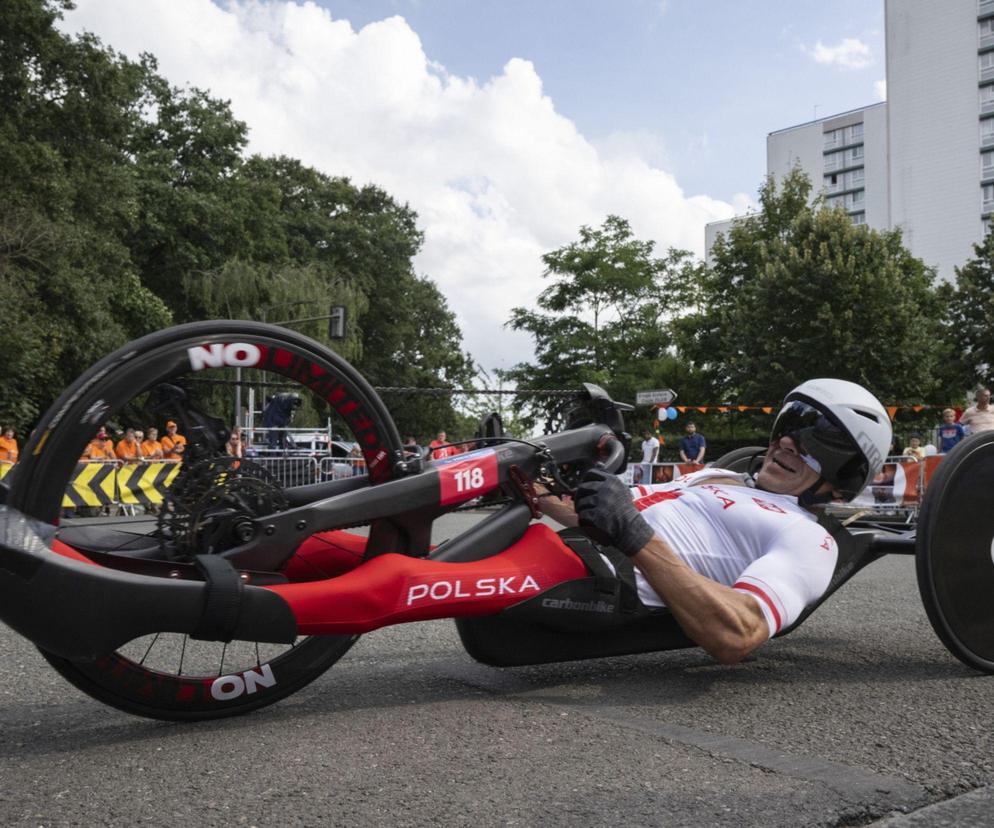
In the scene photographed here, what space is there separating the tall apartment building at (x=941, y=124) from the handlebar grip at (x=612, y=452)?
2242 inches

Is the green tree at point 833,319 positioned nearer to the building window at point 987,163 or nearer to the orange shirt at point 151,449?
the orange shirt at point 151,449

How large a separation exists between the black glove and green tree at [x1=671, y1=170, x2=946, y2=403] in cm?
2859

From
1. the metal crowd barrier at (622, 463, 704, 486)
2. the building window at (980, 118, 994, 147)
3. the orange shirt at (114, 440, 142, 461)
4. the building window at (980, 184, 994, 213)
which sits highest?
the building window at (980, 118, 994, 147)

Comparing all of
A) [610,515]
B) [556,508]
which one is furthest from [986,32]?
[610,515]

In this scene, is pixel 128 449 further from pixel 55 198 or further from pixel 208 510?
pixel 55 198

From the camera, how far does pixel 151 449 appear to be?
14477mm

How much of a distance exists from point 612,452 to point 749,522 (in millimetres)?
534

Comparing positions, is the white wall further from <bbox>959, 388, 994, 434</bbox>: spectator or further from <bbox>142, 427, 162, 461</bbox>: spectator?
<bbox>142, 427, 162, 461</bbox>: spectator

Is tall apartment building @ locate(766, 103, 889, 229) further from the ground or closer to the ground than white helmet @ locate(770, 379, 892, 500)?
further from the ground

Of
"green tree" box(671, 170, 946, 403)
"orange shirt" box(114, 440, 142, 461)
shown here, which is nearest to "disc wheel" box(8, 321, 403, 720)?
"orange shirt" box(114, 440, 142, 461)

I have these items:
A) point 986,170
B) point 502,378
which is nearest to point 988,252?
point 502,378

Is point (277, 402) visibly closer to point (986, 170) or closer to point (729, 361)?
point (729, 361)

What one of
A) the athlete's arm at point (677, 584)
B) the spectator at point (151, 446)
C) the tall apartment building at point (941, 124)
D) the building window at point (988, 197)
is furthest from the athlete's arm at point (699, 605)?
the building window at point (988, 197)

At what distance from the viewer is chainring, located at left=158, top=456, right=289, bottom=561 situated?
281 centimetres
